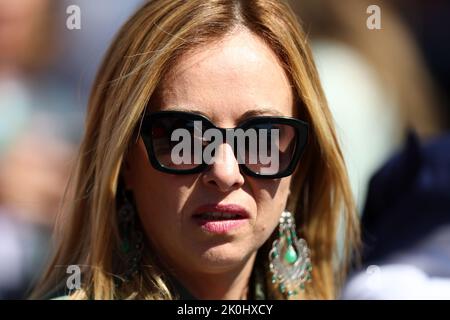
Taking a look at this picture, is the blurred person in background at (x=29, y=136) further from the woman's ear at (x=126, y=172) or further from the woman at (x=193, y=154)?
the woman's ear at (x=126, y=172)

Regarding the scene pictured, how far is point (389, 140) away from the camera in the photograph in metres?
2.91

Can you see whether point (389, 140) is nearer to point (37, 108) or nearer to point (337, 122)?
point (337, 122)

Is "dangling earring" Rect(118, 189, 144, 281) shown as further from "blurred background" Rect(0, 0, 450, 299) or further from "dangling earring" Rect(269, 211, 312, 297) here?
"blurred background" Rect(0, 0, 450, 299)

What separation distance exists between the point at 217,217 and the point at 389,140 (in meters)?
1.53

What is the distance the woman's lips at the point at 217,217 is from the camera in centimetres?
155

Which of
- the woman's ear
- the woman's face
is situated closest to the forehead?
the woman's face

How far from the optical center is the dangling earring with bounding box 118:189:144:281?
1.69m

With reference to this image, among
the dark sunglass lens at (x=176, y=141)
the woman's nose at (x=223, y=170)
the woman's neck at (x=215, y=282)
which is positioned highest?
the dark sunglass lens at (x=176, y=141)

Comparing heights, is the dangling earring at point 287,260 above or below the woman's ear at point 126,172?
below

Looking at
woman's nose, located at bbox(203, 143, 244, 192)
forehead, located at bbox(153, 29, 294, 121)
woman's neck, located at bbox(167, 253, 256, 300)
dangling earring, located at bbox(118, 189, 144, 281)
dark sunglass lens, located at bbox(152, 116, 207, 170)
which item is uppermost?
forehead, located at bbox(153, 29, 294, 121)

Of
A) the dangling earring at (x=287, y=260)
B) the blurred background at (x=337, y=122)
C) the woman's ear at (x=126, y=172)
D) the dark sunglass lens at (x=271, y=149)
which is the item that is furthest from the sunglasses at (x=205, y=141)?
the blurred background at (x=337, y=122)

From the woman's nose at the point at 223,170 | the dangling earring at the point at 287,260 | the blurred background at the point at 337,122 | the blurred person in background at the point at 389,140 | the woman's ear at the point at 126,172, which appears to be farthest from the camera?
the blurred background at the point at 337,122

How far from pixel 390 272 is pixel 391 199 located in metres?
0.38

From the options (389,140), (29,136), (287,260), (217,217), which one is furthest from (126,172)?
(389,140)
